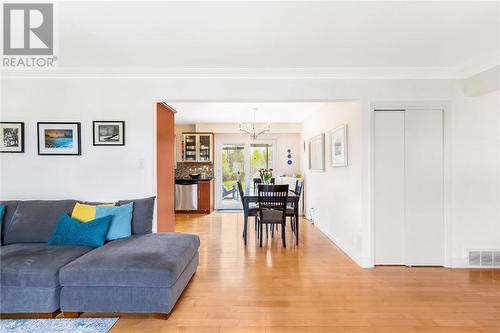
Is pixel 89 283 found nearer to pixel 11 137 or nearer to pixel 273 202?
pixel 11 137

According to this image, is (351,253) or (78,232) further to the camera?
(351,253)

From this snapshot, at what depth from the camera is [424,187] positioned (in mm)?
3441

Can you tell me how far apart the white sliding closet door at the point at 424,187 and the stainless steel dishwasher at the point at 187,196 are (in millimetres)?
5090

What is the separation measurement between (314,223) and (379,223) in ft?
7.79

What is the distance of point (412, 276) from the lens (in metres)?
3.15

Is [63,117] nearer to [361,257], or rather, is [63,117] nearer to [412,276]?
[361,257]

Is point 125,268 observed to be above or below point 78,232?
below

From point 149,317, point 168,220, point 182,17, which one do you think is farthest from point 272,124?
point 149,317

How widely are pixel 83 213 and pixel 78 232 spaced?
248 mm

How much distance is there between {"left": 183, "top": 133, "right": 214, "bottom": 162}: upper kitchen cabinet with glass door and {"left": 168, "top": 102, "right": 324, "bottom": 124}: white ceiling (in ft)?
1.43

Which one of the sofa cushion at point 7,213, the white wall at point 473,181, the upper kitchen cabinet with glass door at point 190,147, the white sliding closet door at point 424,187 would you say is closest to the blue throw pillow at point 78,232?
the sofa cushion at point 7,213

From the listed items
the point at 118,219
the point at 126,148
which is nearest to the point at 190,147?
the point at 126,148

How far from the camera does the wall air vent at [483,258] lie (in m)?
3.38

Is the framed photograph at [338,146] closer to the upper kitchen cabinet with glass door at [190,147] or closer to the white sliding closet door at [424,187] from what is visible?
the white sliding closet door at [424,187]
